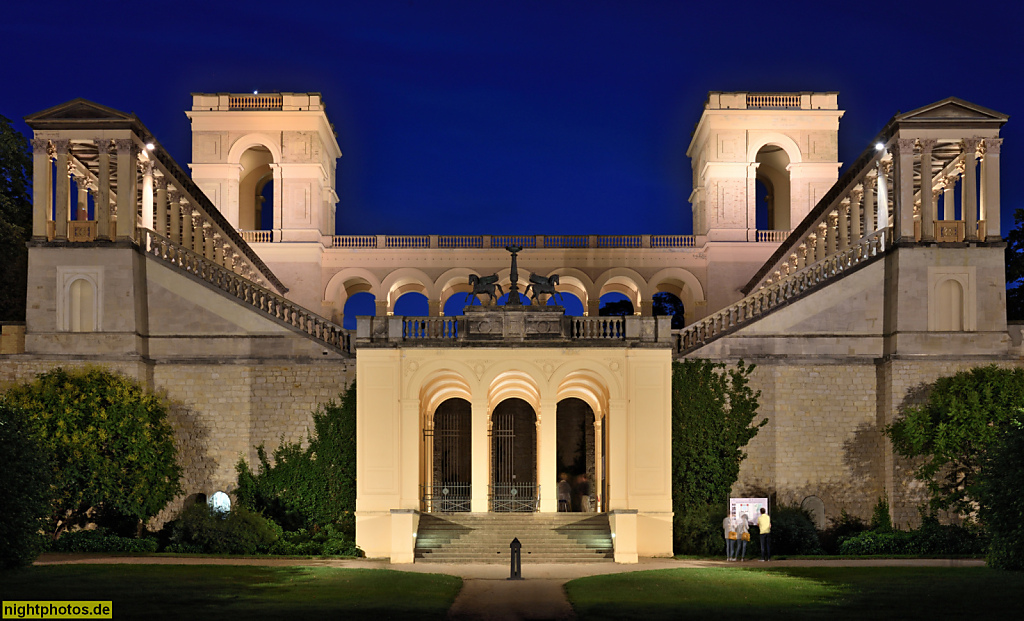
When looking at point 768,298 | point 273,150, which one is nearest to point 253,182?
point 273,150

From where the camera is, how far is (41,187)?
32062mm

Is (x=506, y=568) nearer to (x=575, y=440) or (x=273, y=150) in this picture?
(x=575, y=440)

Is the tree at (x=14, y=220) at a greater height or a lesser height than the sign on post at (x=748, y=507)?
greater

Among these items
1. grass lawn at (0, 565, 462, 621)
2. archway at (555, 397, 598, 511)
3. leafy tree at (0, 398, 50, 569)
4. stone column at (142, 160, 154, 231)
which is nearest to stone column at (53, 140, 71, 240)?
stone column at (142, 160, 154, 231)

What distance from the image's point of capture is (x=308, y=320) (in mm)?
32625

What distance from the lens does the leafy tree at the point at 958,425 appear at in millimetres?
28391

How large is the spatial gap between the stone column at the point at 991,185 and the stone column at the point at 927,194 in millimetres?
1554

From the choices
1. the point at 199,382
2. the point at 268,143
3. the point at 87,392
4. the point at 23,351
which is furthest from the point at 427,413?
the point at 268,143

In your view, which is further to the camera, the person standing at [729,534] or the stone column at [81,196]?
the stone column at [81,196]

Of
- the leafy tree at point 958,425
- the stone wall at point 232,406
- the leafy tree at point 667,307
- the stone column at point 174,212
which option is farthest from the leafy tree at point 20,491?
the leafy tree at point 667,307

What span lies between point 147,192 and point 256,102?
1870 cm

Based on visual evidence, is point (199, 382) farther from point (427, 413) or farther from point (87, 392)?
point (427, 413)

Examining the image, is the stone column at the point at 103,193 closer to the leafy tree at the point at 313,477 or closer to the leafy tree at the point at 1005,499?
the leafy tree at the point at 313,477

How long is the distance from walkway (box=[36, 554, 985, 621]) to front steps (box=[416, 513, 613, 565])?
78cm
